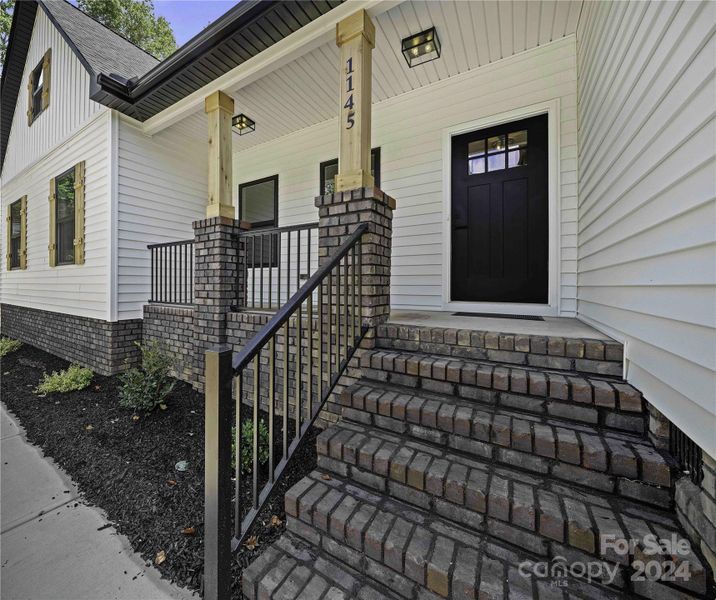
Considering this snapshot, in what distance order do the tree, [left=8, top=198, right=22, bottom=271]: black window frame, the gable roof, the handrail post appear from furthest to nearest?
the tree → [left=8, top=198, right=22, bottom=271]: black window frame → the gable roof → the handrail post

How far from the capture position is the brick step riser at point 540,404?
4.66ft

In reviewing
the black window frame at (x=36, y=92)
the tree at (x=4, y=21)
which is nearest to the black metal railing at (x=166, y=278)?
the black window frame at (x=36, y=92)

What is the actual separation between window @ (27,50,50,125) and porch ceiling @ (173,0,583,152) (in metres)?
4.83

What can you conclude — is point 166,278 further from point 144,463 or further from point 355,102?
point 355,102

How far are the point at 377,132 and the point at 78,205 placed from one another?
475 centimetres

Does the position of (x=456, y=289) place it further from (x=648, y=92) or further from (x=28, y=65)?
(x=28, y=65)

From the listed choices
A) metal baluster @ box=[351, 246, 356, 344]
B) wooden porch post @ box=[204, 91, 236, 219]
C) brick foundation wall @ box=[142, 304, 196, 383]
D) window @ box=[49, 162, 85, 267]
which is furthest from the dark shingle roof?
metal baluster @ box=[351, 246, 356, 344]

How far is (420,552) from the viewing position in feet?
3.93

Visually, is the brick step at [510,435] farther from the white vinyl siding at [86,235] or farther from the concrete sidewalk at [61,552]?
the white vinyl siding at [86,235]

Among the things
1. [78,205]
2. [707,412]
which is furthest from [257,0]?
[78,205]

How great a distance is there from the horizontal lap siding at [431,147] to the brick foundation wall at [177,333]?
86.5 inches

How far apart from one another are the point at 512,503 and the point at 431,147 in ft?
11.8

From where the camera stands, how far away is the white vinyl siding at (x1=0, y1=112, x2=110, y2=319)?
4.46 m

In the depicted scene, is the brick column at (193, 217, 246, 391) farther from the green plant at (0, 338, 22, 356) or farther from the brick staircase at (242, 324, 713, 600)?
the green plant at (0, 338, 22, 356)
